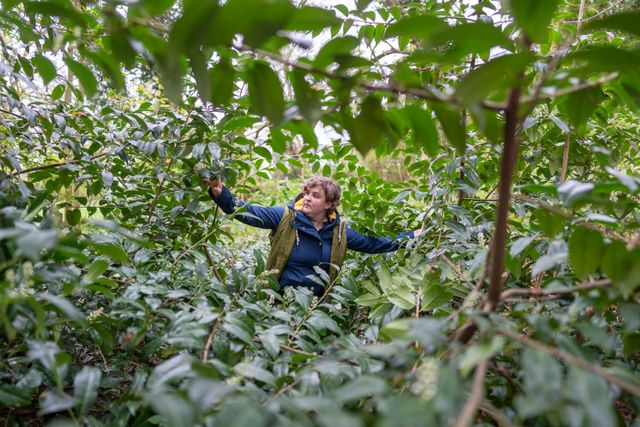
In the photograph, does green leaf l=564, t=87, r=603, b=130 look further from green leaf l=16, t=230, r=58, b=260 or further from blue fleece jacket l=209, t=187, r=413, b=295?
blue fleece jacket l=209, t=187, r=413, b=295

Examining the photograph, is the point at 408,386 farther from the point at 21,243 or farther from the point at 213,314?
the point at 21,243

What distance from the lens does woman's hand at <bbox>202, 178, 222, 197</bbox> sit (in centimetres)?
204

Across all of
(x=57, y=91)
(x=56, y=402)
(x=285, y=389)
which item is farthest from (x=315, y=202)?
(x=56, y=402)

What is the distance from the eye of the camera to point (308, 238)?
120 inches

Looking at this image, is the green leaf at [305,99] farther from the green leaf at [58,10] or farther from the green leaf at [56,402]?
the green leaf at [56,402]

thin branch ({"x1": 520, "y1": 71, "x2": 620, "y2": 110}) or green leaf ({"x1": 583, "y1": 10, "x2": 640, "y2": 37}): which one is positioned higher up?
green leaf ({"x1": 583, "y1": 10, "x2": 640, "y2": 37})

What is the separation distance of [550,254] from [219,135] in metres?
1.41

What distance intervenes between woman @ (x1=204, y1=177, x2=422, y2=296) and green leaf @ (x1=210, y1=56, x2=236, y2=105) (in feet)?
6.24

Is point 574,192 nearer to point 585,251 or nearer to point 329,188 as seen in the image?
point 585,251

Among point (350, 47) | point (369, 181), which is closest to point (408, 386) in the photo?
point (350, 47)

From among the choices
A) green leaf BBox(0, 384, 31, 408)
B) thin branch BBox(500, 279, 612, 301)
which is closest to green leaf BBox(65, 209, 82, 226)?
green leaf BBox(0, 384, 31, 408)

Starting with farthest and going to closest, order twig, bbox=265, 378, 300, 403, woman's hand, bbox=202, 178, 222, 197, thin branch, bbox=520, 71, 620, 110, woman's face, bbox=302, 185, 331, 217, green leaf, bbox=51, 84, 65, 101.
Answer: woman's face, bbox=302, 185, 331, 217 < woman's hand, bbox=202, 178, 222, 197 < green leaf, bbox=51, 84, 65, 101 < twig, bbox=265, 378, 300, 403 < thin branch, bbox=520, 71, 620, 110

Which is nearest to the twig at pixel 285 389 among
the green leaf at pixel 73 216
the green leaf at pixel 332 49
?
the green leaf at pixel 332 49

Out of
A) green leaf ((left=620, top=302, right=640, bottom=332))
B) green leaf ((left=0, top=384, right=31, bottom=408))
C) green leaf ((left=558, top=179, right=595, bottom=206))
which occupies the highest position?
green leaf ((left=558, top=179, right=595, bottom=206))
